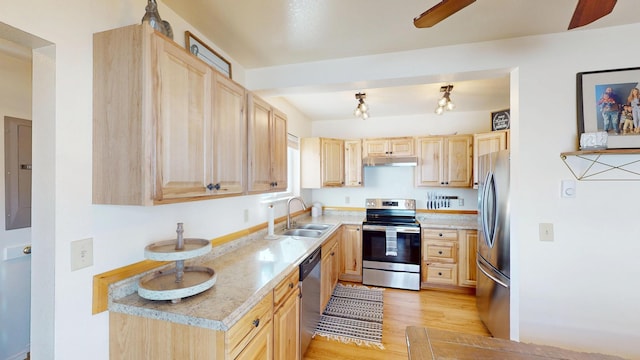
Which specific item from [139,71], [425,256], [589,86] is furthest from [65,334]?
[425,256]

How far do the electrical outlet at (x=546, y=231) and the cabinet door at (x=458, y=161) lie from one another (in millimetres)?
1833

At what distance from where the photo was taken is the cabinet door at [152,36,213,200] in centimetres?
111

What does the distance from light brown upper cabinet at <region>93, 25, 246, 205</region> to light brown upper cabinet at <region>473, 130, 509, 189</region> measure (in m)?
3.35

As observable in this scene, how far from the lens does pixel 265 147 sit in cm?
205

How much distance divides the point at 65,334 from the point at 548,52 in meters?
3.11

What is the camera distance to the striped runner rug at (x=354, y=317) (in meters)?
2.37

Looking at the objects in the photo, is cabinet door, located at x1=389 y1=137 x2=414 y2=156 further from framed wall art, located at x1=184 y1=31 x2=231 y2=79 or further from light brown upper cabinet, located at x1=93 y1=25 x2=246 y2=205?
light brown upper cabinet, located at x1=93 y1=25 x2=246 y2=205

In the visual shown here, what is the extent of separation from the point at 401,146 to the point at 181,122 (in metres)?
3.18

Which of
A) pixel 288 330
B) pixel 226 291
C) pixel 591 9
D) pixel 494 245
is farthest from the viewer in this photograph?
pixel 494 245

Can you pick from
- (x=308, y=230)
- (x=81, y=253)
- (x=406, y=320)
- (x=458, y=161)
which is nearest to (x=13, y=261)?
(x=81, y=253)

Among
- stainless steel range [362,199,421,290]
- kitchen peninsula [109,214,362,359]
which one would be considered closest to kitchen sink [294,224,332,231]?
stainless steel range [362,199,421,290]

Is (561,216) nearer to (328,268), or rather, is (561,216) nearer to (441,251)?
(441,251)

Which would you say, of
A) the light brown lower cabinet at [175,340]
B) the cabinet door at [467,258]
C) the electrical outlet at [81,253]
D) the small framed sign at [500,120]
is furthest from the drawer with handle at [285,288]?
the small framed sign at [500,120]

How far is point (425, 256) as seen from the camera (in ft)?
11.2
